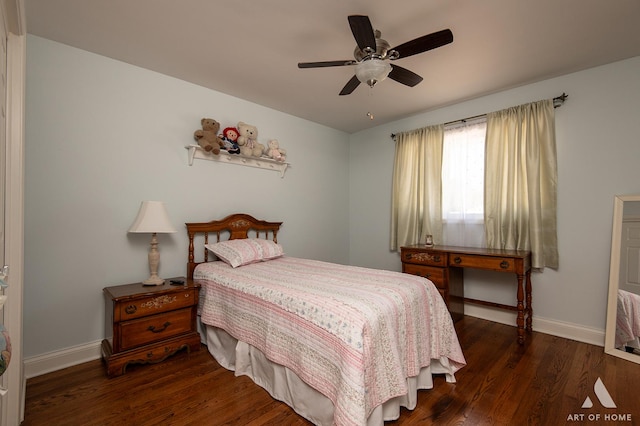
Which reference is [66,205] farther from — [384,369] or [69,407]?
[384,369]

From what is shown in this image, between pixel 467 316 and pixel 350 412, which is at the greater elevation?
pixel 350 412

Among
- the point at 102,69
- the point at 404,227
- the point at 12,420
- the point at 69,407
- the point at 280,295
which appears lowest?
the point at 69,407

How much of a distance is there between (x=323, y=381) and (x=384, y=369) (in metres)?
0.33

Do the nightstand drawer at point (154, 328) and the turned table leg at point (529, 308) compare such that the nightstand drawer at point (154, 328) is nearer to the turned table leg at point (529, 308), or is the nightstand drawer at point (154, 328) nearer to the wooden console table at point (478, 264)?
the wooden console table at point (478, 264)

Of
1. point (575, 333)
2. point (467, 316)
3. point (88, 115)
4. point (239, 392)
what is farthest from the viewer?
point (467, 316)

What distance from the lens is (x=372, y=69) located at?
6.06 ft

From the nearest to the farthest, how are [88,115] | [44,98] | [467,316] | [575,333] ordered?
[44,98], [88,115], [575,333], [467,316]

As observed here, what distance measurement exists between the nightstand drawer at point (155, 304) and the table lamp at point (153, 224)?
207mm

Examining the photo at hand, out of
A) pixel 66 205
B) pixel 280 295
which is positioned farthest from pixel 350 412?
pixel 66 205

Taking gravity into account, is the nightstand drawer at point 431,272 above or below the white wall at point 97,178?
below

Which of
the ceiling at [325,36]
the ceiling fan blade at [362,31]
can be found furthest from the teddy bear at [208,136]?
the ceiling fan blade at [362,31]

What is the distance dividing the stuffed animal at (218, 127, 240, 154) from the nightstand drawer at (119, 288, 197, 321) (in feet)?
4.87

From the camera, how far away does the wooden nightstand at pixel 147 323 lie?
82.7 inches

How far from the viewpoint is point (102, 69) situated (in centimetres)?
242
